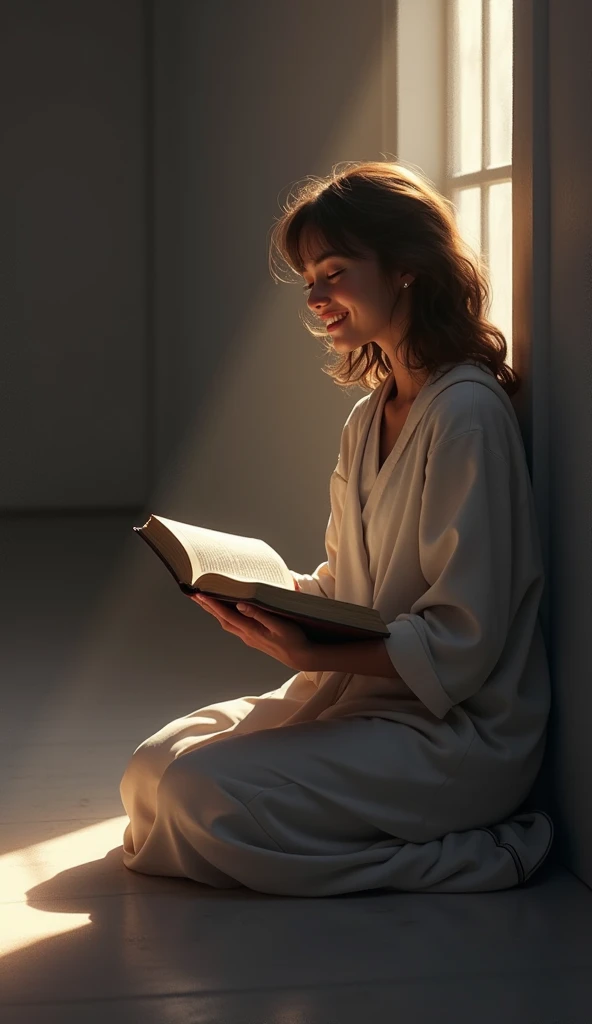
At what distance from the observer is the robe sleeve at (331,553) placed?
2424 millimetres

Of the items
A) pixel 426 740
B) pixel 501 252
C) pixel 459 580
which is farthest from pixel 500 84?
pixel 426 740

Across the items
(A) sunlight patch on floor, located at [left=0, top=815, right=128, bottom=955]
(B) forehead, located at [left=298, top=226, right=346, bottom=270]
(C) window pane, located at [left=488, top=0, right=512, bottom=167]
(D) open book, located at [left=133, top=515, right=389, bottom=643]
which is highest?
(C) window pane, located at [left=488, top=0, right=512, bottom=167]

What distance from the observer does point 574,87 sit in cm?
204

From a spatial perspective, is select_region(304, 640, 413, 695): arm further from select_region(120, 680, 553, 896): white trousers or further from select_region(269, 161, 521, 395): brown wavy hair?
select_region(269, 161, 521, 395): brown wavy hair

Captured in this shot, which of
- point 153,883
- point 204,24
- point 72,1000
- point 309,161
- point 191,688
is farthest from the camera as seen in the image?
point 204,24

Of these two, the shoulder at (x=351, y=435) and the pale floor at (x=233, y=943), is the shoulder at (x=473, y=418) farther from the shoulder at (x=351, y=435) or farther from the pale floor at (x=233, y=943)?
the pale floor at (x=233, y=943)

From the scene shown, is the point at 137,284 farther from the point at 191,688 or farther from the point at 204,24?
the point at 191,688

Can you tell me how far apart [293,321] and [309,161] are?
62 cm

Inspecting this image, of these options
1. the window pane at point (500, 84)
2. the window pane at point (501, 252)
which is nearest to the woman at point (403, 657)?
the window pane at point (501, 252)

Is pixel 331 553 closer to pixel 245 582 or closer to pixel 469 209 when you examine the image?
pixel 245 582

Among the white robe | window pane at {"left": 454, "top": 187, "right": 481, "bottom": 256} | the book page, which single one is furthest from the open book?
window pane at {"left": 454, "top": 187, "right": 481, "bottom": 256}

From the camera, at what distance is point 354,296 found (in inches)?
87.4

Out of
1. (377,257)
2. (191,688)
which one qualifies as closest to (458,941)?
(377,257)

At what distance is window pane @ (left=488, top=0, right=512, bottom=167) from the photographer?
3799 mm
